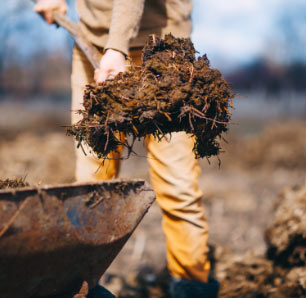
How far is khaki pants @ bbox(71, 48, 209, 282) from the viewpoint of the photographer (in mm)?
2629

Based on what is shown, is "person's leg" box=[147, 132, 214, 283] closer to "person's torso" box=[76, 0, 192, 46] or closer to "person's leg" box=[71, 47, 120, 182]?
"person's leg" box=[71, 47, 120, 182]

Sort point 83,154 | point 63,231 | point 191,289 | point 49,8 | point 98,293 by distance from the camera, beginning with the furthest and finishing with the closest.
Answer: point 49,8 < point 83,154 < point 191,289 < point 98,293 < point 63,231

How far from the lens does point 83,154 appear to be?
9.18 ft

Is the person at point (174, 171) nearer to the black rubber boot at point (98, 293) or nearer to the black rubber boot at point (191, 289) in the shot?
the black rubber boot at point (191, 289)

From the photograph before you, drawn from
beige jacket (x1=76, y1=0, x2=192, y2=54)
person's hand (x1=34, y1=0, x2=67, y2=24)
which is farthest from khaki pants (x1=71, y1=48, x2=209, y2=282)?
person's hand (x1=34, y1=0, x2=67, y2=24)

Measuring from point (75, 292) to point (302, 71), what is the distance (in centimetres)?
4030

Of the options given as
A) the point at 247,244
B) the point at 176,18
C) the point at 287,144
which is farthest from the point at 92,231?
the point at 287,144

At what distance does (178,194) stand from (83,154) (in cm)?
75

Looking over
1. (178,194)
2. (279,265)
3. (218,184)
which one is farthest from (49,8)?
(218,184)

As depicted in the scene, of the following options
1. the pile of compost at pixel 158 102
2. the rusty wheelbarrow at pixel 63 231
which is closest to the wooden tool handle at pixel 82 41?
the pile of compost at pixel 158 102

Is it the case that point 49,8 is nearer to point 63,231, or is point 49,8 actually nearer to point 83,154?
point 83,154

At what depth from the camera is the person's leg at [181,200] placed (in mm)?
2627

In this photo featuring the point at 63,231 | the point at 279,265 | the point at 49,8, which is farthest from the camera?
the point at 279,265

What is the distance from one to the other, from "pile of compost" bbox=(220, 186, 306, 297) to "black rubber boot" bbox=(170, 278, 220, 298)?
405mm
